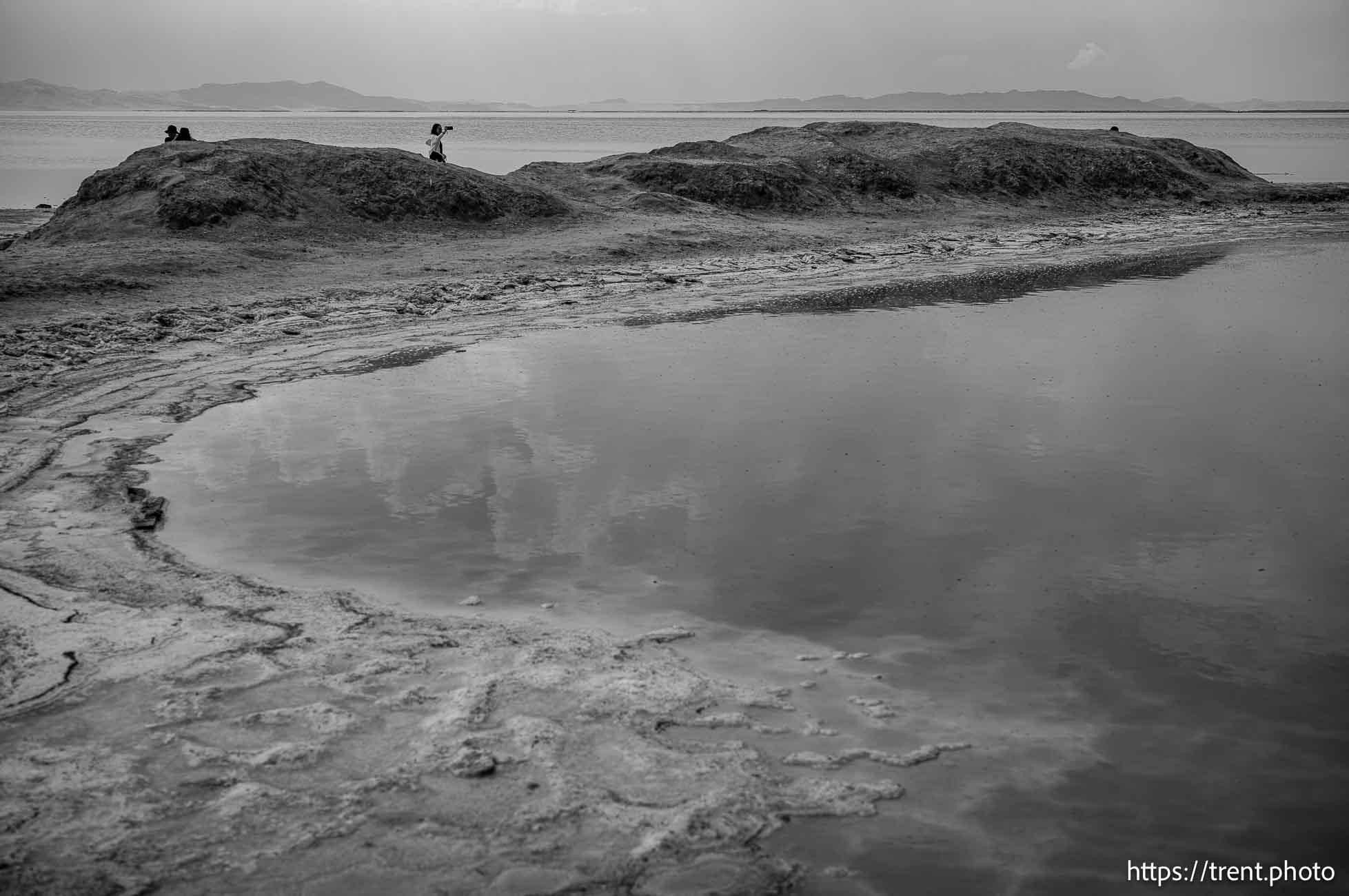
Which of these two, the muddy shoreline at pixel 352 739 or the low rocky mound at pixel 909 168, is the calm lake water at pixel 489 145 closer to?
the low rocky mound at pixel 909 168

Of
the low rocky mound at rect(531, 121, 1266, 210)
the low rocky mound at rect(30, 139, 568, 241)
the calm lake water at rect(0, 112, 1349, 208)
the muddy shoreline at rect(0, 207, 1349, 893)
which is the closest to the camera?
the muddy shoreline at rect(0, 207, 1349, 893)

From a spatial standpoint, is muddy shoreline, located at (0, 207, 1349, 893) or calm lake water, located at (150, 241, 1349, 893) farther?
calm lake water, located at (150, 241, 1349, 893)

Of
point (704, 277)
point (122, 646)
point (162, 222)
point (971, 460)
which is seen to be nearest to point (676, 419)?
point (971, 460)

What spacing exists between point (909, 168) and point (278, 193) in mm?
15396

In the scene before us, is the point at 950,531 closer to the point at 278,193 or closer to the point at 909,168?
the point at 278,193

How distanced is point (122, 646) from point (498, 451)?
3.47 meters

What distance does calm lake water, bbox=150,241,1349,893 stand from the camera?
4.22 m

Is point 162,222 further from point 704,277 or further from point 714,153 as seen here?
point 714,153

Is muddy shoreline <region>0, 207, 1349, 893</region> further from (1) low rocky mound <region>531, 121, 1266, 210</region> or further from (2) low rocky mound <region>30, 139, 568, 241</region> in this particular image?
(1) low rocky mound <region>531, 121, 1266, 210</region>

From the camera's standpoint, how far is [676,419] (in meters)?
9.09

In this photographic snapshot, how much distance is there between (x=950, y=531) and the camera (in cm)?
678

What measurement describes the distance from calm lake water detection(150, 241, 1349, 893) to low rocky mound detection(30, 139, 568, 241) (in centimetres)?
806

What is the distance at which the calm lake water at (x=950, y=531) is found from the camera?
422 cm

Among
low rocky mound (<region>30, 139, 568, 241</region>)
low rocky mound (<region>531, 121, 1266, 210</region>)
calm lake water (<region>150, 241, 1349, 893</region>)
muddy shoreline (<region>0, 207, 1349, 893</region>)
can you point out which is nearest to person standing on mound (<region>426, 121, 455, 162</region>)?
low rocky mound (<region>30, 139, 568, 241</region>)
